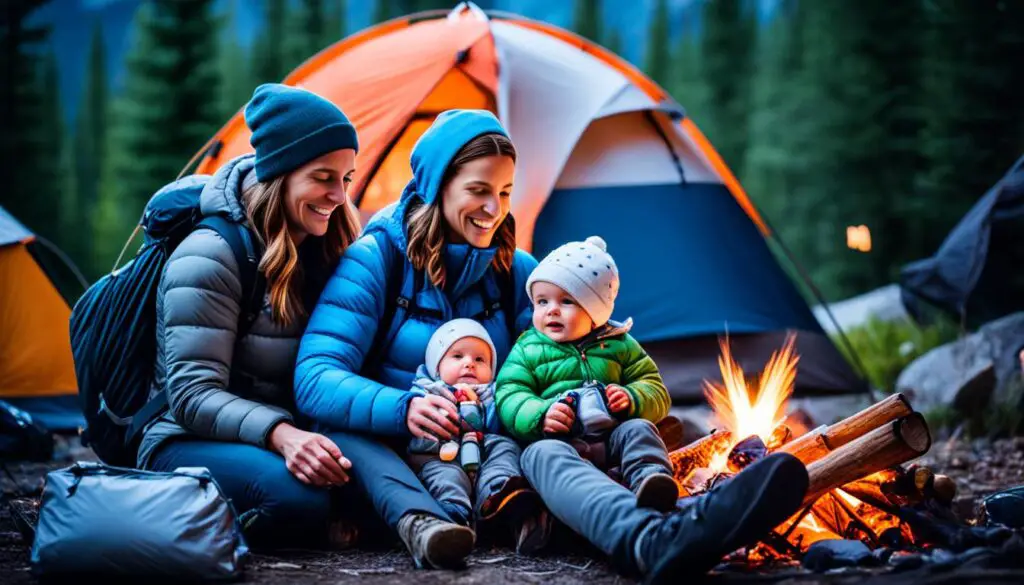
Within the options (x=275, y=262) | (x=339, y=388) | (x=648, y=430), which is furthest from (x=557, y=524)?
(x=275, y=262)

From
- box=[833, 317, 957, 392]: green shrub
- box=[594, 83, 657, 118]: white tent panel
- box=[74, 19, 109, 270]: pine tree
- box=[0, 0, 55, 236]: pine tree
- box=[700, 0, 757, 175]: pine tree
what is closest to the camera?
box=[594, 83, 657, 118]: white tent panel

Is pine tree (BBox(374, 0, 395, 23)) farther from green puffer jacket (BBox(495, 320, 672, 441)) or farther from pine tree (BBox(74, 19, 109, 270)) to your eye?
green puffer jacket (BBox(495, 320, 672, 441))

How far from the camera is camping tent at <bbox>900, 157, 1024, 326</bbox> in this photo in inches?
303

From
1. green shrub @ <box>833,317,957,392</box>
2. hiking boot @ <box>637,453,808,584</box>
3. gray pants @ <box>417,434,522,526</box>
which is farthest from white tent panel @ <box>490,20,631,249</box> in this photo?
green shrub @ <box>833,317,957,392</box>

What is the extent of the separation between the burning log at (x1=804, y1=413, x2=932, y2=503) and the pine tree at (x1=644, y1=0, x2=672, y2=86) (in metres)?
25.0

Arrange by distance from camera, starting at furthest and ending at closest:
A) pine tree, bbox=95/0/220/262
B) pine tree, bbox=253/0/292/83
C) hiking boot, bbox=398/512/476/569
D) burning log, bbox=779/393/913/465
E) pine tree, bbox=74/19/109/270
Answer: pine tree, bbox=74/19/109/270 < pine tree, bbox=253/0/292/83 < pine tree, bbox=95/0/220/262 < burning log, bbox=779/393/913/465 < hiking boot, bbox=398/512/476/569

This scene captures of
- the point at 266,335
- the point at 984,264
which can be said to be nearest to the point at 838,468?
the point at 266,335

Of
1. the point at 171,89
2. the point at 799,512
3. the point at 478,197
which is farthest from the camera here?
the point at 171,89

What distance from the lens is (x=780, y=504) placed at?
9.59 feet

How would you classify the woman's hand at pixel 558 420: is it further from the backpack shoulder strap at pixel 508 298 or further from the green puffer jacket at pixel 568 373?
the backpack shoulder strap at pixel 508 298

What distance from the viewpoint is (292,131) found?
3838mm

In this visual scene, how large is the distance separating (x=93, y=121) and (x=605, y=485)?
3315cm

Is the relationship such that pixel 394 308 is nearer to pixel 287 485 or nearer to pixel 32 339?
pixel 287 485

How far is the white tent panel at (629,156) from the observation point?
6.48 m
